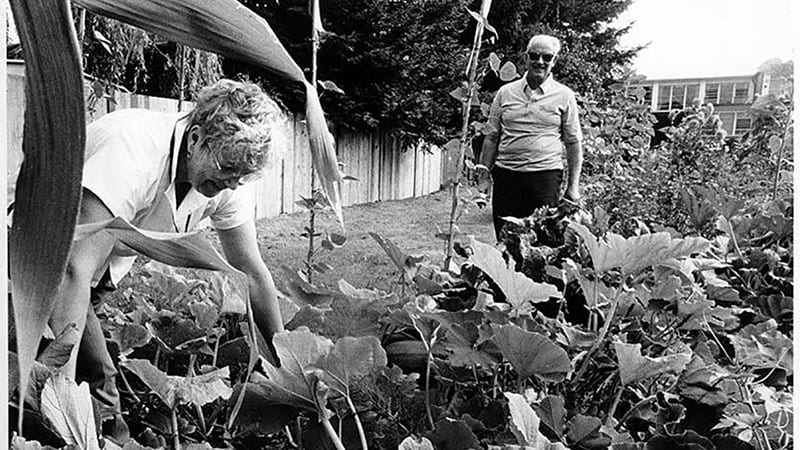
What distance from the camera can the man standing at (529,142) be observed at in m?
2.53

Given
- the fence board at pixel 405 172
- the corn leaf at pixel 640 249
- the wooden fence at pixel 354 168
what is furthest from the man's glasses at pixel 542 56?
the fence board at pixel 405 172

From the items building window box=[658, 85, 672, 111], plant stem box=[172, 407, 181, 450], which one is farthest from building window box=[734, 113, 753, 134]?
plant stem box=[172, 407, 181, 450]

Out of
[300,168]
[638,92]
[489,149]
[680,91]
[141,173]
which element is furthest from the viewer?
[300,168]

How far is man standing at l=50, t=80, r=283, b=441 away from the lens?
0.75 metres

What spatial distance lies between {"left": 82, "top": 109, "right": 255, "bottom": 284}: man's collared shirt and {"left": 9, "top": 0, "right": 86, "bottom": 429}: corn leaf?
0.48 metres

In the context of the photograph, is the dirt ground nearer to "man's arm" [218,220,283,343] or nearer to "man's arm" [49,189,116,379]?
"man's arm" [218,220,283,343]

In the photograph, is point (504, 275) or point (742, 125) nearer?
point (504, 275)

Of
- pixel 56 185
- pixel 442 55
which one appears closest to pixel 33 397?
pixel 56 185

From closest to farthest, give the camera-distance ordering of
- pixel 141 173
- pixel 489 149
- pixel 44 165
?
pixel 44 165, pixel 141 173, pixel 489 149

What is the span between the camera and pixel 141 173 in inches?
32.6

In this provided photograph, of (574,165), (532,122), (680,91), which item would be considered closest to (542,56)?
(532,122)

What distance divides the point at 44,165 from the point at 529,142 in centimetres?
241

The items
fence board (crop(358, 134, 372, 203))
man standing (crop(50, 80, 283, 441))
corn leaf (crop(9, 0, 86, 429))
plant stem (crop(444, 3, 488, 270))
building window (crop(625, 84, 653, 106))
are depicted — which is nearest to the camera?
corn leaf (crop(9, 0, 86, 429))

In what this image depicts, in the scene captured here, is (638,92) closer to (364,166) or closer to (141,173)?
(141,173)
